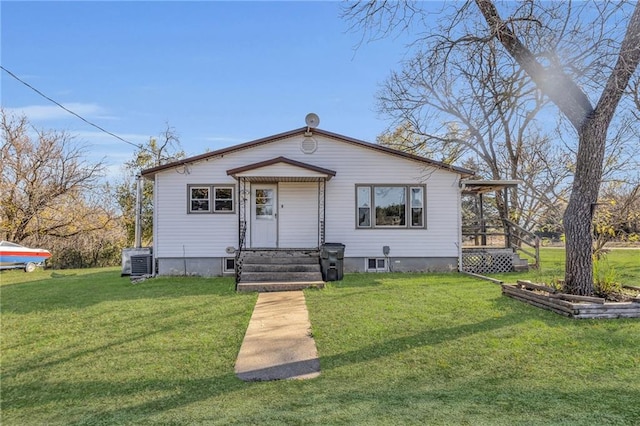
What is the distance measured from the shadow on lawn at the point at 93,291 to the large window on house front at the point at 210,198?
220 cm

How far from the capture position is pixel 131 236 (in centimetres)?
2038

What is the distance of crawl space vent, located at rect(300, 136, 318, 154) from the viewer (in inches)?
468

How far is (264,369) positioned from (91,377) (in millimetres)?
1806

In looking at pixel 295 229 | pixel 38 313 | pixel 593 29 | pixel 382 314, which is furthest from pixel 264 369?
pixel 295 229

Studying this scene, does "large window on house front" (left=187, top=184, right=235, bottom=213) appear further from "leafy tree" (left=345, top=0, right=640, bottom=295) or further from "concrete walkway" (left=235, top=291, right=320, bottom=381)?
"leafy tree" (left=345, top=0, right=640, bottom=295)

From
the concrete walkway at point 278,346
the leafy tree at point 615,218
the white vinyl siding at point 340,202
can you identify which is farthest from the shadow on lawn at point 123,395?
the leafy tree at point 615,218

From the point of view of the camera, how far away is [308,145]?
1188 cm

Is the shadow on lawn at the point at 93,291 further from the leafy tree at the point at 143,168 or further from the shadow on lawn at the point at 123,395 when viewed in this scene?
the leafy tree at the point at 143,168

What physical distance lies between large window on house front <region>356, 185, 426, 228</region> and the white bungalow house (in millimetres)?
32

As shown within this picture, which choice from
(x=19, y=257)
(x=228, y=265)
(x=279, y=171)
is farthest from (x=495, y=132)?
(x=19, y=257)

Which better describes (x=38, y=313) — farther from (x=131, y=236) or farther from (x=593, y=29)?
(x=131, y=236)

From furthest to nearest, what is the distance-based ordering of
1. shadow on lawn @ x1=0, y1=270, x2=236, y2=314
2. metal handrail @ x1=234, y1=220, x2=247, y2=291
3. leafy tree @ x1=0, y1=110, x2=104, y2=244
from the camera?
leafy tree @ x1=0, y1=110, x2=104, y2=244 < metal handrail @ x1=234, y1=220, x2=247, y2=291 < shadow on lawn @ x1=0, y1=270, x2=236, y2=314

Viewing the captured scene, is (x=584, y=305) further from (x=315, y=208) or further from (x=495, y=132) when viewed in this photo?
(x=315, y=208)

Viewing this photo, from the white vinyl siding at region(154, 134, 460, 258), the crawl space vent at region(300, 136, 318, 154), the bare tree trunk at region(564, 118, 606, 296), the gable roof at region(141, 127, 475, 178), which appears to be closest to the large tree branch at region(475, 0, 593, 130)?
the bare tree trunk at region(564, 118, 606, 296)
